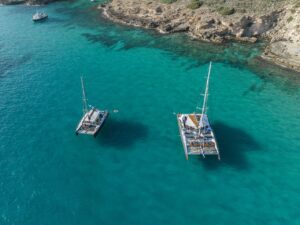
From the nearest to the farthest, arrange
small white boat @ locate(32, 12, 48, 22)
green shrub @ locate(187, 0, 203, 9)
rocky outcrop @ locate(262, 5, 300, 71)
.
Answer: rocky outcrop @ locate(262, 5, 300, 71)
green shrub @ locate(187, 0, 203, 9)
small white boat @ locate(32, 12, 48, 22)

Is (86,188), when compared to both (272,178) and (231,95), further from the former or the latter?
(231,95)

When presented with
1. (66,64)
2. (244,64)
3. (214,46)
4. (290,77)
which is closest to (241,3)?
(214,46)

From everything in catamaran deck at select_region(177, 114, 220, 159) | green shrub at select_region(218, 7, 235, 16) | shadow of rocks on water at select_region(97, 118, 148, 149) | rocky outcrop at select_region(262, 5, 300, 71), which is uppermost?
green shrub at select_region(218, 7, 235, 16)

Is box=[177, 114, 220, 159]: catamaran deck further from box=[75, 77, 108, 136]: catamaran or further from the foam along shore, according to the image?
the foam along shore

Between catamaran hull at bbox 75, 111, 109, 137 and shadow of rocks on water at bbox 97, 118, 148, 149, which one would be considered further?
shadow of rocks on water at bbox 97, 118, 148, 149

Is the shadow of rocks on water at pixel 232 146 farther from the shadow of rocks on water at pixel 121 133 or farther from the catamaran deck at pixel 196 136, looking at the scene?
the shadow of rocks on water at pixel 121 133

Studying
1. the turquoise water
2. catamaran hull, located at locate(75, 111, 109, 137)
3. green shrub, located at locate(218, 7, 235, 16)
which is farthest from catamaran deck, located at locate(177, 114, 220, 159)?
green shrub, located at locate(218, 7, 235, 16)

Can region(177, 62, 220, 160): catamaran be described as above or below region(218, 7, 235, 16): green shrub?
below

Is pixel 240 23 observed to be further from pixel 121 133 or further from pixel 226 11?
pixel 121 133
